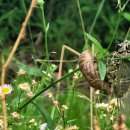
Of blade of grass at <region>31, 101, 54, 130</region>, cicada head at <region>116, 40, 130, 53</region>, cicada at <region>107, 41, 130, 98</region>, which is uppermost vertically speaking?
cicada head at <region>116, 40, 130, 53</region>

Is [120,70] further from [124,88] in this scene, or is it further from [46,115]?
[46,115]

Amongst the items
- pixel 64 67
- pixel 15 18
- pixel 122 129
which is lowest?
pixel 122 129

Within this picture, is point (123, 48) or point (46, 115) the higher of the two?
point (123, 48)

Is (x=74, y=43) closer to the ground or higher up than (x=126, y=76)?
higher up

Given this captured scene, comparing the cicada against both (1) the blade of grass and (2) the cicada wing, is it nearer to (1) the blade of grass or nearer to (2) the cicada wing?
(2) the cicada wing

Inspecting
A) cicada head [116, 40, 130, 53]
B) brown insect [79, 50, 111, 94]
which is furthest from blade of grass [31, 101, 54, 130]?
cicada head [116, 40, 130, 53]

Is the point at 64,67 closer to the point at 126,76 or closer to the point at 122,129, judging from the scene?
the point at 126,76

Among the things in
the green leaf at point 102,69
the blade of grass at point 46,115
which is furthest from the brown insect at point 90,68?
the blade of grass at point 46,115

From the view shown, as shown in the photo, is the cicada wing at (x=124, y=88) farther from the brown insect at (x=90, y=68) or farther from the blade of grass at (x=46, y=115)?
the blade of grass at (x=46, y=115)

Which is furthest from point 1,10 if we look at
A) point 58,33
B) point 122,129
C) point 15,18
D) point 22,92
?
point 122,129

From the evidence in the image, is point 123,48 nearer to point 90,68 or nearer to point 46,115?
point 90,68

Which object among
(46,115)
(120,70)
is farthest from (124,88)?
(46,115)
